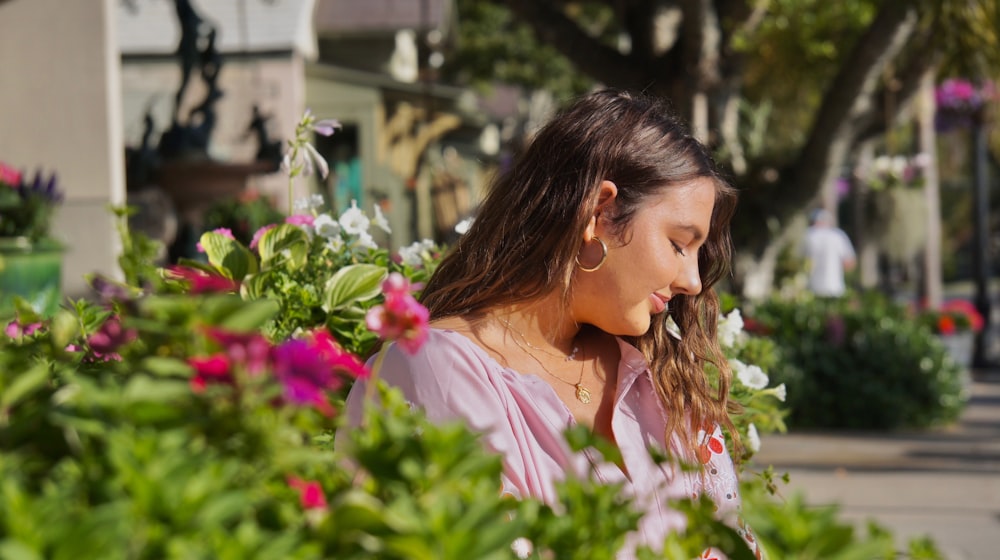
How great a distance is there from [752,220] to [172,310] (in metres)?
8.80

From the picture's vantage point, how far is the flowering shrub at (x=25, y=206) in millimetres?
5238

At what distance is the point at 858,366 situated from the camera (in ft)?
33.6

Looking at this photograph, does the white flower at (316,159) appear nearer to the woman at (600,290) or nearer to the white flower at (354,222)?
the white flower at (354,222)

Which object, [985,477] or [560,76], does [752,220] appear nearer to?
[985,477]

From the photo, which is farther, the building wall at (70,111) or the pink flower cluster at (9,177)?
the building wall at (70,111)

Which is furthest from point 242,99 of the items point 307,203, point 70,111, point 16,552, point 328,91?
point 16,552

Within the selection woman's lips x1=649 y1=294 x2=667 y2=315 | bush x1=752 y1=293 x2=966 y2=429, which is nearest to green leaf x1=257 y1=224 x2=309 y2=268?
woman's lips x1=649 y1=294 x2=667 y2=315

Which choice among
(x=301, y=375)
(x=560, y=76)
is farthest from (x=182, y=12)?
(x=560, y=76)

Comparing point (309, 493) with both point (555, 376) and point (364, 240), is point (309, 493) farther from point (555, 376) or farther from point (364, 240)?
point (364, 240)

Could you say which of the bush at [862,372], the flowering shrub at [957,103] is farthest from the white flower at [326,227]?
the flowering shrub at [957,103]

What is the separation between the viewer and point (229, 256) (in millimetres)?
2375

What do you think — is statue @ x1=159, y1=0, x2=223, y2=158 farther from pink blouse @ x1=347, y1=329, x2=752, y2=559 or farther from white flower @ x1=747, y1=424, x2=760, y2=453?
pink blouse @ x1=347, y1=329, x2=752, y2=559

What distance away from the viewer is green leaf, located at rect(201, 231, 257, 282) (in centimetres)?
238

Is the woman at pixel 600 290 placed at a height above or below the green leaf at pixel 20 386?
below
